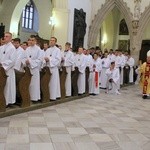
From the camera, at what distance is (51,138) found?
5.50 meters

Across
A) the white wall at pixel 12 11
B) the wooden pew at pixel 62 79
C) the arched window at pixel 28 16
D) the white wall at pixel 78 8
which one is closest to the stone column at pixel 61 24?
the white wall at pixel 78 8

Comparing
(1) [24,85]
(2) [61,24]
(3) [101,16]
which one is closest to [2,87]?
(1) [24,85]

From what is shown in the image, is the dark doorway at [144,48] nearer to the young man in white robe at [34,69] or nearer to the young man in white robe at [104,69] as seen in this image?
the young man in white robe at [104,69]

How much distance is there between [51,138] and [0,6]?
41.9 ft

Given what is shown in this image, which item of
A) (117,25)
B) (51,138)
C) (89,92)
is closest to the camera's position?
(51,138)

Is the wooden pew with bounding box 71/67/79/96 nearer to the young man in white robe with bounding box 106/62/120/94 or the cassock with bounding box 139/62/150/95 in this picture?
the young man in white robe with bounding box 106/62/120/94

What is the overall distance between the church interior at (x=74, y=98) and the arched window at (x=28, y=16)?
5.95 metres

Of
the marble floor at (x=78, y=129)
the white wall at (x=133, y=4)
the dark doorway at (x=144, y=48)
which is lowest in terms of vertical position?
the marble floor at (x=78, y=129)

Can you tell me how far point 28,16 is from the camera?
2386 cm

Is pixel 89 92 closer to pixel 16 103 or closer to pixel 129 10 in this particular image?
pixel 16 103

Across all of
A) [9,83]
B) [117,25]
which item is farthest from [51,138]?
[117,25]

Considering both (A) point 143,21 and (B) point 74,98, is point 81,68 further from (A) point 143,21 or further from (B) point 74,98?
(A) point 143,21

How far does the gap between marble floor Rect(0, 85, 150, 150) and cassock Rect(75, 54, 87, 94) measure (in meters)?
1.81

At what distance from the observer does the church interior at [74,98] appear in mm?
5555
